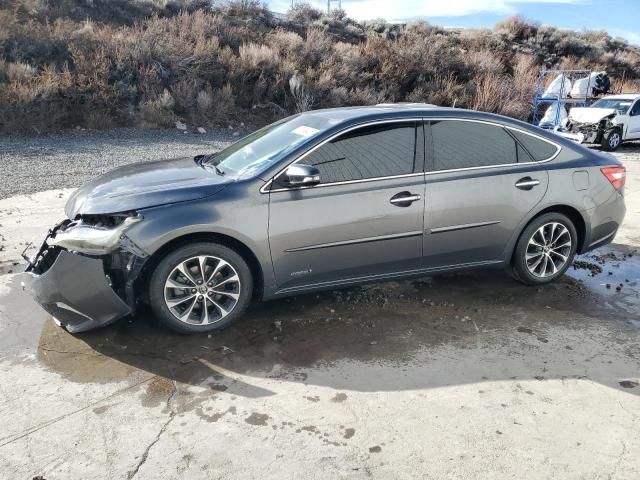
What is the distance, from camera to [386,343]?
13.4 ft

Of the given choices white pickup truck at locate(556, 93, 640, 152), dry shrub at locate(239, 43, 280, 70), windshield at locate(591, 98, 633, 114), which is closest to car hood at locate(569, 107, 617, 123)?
white pickup truck at locate(556, 93, 640, 152)

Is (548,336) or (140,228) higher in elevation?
(140,228)

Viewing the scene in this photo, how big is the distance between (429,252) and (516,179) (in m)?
1.03

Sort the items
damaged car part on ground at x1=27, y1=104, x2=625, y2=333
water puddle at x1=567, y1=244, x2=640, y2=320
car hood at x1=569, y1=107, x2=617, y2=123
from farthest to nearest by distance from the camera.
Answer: car hood at x1=569, y1=107, x2=617, y2=123, water puddle at x1=567, y1=244, x2=640, y2=320, damaged car part on ground at x1=27, y1=104, x2=625, y2=333

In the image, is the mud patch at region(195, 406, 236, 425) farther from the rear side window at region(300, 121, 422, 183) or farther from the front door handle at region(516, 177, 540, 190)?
the front door handle at region(516, 177, 540, 190)

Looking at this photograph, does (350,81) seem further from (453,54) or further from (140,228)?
(140,228)

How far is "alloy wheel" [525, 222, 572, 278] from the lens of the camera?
5027mm

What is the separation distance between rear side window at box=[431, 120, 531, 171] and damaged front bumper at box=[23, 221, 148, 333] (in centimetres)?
259

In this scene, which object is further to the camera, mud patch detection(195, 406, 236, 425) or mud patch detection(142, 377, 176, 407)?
mud patch detection(142, 377, 176, 407)

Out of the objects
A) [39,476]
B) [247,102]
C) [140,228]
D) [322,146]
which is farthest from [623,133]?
[39,476]

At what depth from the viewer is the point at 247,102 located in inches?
656

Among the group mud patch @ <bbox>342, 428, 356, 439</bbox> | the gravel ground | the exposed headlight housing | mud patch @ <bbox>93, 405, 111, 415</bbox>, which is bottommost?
mud patch @ <bbox>342, 428, 356, 439</bbox>

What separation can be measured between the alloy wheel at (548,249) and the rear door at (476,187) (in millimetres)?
312

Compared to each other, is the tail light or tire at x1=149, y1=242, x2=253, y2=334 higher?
the tail light
